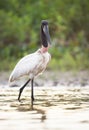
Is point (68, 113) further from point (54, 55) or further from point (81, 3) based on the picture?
point (81, 3)

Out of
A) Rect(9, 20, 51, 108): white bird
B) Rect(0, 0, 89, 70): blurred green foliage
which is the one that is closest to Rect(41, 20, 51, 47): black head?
Rect(9, 20, 51, 108): white bird

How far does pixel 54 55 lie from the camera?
24.3m

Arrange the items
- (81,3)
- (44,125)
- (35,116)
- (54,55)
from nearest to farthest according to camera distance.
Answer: (44,125)
(35,116)
(54,55)
(81,3)

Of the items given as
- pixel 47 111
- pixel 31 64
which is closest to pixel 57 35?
pixel 31 64

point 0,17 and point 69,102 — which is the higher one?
point 0,17

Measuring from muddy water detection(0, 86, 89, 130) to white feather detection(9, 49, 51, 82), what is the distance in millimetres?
471

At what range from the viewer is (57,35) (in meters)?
25.8

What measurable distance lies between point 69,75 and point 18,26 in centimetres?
617

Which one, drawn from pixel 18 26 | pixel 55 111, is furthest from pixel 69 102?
pixel 18 26

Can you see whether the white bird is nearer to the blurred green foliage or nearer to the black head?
the black head

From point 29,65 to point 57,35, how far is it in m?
13.5

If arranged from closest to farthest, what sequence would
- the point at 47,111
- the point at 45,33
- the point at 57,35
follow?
the point at 47,111 → the point at 45,33 → the point at 57,35

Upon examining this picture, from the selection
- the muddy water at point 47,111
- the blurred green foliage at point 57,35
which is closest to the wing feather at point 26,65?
the muddy water at point 47,111

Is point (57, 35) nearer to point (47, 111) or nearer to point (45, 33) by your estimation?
point (45, 33)
